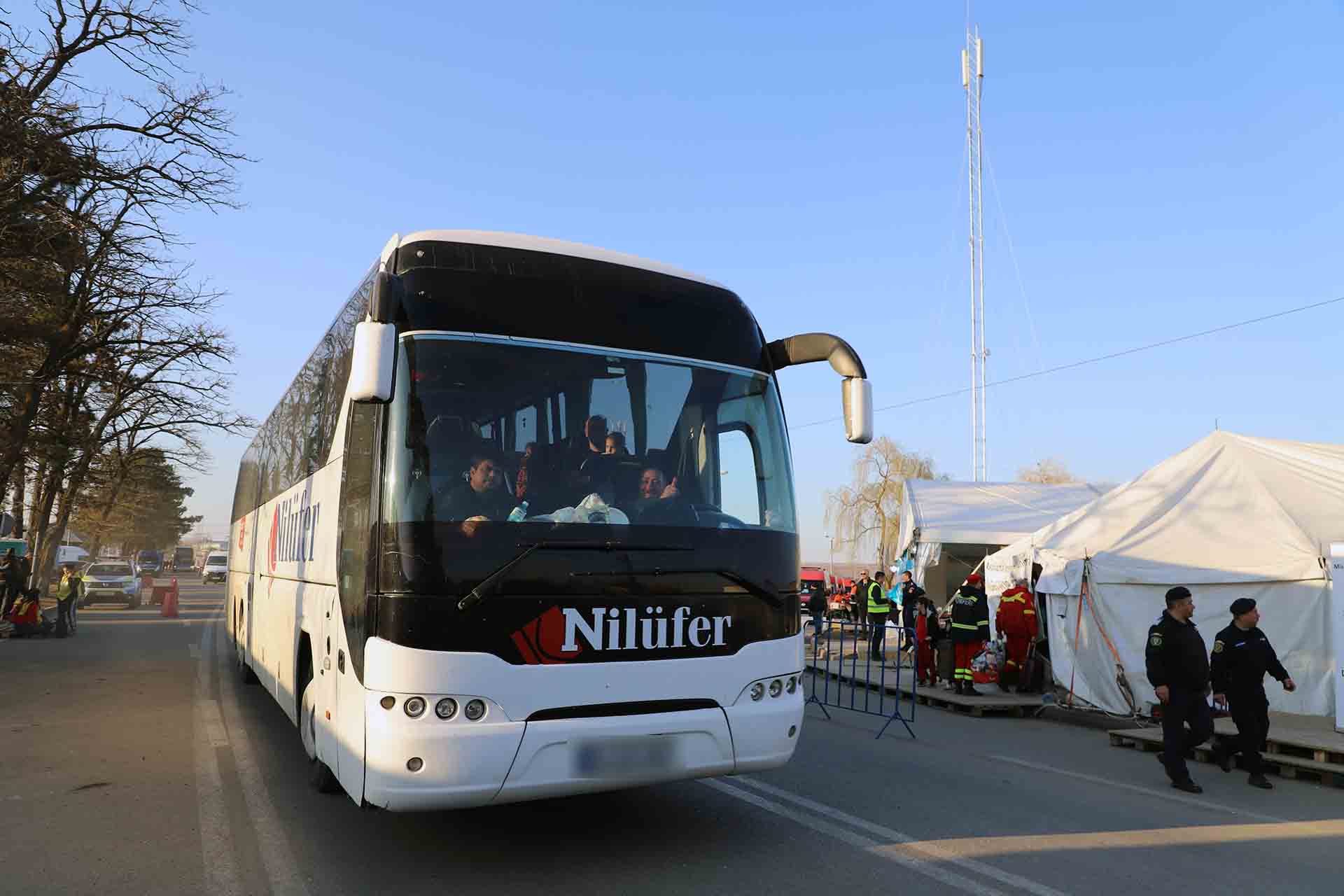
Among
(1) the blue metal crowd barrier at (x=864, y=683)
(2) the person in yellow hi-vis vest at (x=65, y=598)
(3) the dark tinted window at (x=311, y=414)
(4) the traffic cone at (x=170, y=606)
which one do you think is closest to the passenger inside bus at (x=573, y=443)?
(3) the dark tinted window at (x=311, y=414)

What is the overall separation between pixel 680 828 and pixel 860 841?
3.58 feet

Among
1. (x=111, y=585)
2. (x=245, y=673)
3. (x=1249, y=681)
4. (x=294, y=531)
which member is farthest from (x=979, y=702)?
(x=111, y=585)

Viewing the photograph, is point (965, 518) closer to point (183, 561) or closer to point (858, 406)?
point (858, 406)

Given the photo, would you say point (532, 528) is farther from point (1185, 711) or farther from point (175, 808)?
point (1185, 711)

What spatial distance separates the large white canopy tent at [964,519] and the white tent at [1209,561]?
333 inches

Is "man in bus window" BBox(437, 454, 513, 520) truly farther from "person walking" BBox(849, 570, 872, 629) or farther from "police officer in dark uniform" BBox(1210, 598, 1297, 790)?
"person walking" BBox(849, 570, 872, 629)

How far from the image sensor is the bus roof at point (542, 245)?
5688 mm

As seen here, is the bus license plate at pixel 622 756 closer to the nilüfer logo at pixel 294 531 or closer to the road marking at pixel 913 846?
the road marking at pixel 913 846

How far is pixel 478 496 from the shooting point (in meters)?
5.00

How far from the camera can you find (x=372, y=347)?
190 inches

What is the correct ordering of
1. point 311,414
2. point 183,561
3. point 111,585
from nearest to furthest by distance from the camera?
point 311,414
point 111,585
point 183,561

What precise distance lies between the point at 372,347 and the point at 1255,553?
12.4 metres

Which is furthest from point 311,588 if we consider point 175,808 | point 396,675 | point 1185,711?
point 1185,711

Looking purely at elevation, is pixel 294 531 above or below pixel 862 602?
above
